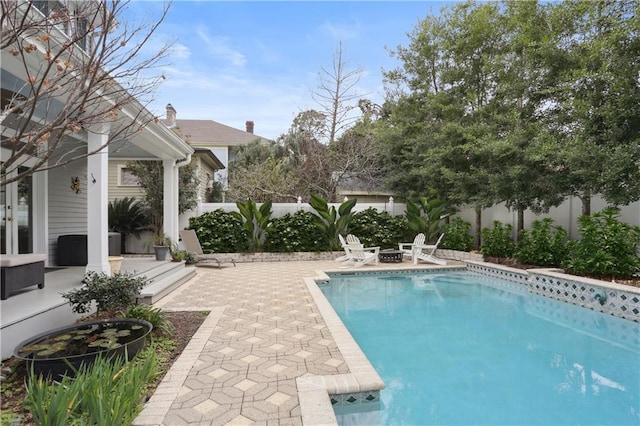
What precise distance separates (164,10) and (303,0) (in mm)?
5892

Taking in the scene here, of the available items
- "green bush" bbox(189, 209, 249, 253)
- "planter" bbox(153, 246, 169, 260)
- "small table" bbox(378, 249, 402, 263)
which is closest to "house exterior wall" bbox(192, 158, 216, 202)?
"green bush" bbox(189, 209, 249, 253)

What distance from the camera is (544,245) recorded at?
9.01 m

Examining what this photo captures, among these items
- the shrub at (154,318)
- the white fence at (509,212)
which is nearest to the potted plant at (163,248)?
the white fence at (509,212)

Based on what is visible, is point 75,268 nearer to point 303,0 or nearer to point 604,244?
point 303,0

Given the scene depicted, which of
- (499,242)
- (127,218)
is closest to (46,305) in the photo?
(127,218)

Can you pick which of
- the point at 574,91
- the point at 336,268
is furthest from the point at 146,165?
the point at 574,91

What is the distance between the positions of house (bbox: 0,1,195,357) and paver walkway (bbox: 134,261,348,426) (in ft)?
6.34

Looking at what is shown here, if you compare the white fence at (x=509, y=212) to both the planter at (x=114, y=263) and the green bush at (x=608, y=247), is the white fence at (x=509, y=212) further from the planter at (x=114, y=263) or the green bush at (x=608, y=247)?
the planter at (x=114, y=263)

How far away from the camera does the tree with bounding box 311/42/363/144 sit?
17.4 metres

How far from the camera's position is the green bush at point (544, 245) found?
8.73 m

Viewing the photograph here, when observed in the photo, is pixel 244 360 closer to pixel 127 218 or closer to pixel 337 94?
pixel 127 218

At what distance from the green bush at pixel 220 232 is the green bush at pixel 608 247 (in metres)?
9.46

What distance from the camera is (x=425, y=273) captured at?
35.1 feet

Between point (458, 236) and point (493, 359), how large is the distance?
8527mm
